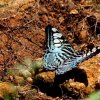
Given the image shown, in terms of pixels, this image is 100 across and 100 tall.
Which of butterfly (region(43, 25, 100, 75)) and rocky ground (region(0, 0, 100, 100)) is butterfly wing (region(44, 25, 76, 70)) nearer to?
butterfly (region(43, 25, 100, 75))

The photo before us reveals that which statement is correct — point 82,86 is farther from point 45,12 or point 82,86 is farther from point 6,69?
point 45,12

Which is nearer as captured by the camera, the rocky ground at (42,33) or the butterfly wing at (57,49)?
the rocky ground at (42,33)

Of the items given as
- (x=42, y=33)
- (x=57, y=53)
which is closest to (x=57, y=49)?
(x=57, y=53)

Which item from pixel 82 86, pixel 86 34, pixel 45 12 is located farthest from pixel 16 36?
pixel 82 86

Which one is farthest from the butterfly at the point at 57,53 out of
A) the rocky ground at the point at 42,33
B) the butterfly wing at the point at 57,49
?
the rocky ground at the point at 42,33

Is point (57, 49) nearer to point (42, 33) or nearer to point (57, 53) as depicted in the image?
point (57, 53)

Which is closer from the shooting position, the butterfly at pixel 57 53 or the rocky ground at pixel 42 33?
the rocky ground at pixel 42 33

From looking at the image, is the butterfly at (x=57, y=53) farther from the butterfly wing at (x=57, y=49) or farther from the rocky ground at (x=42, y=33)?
the rocky ground at (x=42, y=33)
